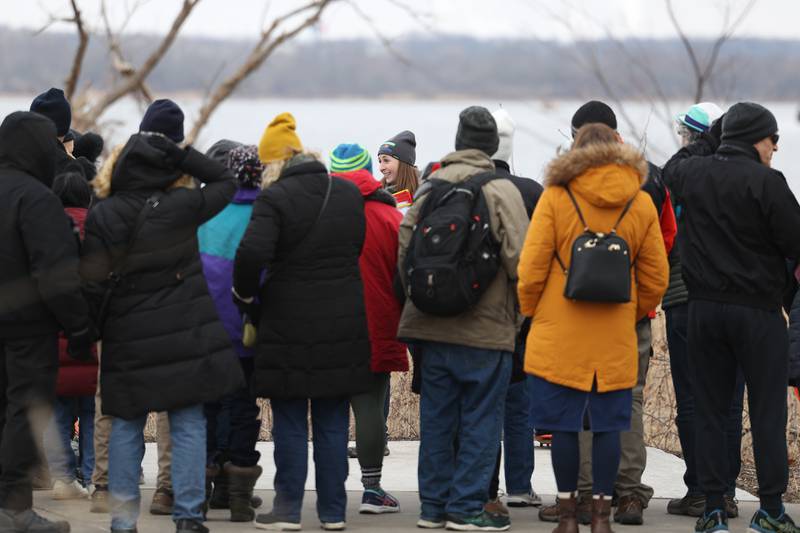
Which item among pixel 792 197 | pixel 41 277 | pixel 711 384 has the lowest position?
pixel 711 384

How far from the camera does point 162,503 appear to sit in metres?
6.36

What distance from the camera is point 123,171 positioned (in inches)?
222

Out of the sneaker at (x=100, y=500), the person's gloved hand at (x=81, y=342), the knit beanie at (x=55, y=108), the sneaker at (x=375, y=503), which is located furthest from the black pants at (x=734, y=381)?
the knit beanie at (x=55, y=108)

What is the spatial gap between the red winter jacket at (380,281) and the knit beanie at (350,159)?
86 mm

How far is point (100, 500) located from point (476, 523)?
1709 millimetres

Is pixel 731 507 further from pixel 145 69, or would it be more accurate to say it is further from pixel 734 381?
pixel 145 69

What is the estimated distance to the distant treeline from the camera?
21.8 meters

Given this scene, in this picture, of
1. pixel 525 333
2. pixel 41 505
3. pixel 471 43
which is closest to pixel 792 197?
pixel 525 333

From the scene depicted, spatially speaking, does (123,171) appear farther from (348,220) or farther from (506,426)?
(506,426)

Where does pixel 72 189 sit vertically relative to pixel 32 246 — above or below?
above

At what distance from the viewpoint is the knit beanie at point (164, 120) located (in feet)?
19.4

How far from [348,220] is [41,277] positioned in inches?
50.3

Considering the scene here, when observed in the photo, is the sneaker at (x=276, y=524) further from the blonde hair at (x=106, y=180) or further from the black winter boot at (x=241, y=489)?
the blonde hair at (x=106, y=180)

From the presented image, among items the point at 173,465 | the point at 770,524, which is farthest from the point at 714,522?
the point at 173,465
